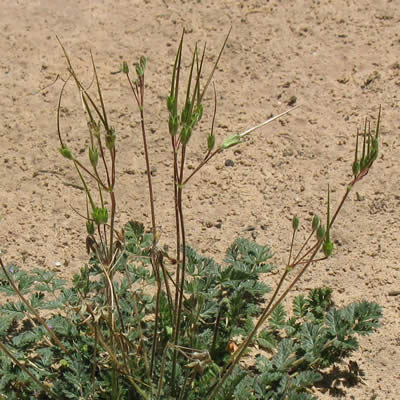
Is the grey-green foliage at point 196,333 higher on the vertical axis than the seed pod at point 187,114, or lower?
lower

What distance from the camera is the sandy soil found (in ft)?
12.2

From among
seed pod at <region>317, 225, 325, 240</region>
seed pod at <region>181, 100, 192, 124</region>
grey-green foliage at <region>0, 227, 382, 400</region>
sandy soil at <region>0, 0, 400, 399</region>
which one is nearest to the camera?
seed pod at <region>181, 100, 192, 124</region>

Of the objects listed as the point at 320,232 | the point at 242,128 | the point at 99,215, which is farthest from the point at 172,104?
the point at 242,128

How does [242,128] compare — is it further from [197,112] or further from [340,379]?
[197,112]

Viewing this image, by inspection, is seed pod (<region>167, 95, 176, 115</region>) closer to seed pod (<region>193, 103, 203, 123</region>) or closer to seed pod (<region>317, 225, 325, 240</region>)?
seed pod (<region>193, 103, 203, 123</region>)

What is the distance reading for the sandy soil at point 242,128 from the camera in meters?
3.73

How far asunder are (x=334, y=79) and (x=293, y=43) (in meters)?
0.45

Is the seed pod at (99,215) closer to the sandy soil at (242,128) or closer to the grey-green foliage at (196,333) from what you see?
the grey-green foliage at (196,333)

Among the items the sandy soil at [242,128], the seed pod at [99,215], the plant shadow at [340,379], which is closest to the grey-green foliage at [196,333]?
the plant shadow at [340,379]

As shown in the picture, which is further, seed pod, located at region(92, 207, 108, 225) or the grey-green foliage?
the grey-green foliage

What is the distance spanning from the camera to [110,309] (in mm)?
2225

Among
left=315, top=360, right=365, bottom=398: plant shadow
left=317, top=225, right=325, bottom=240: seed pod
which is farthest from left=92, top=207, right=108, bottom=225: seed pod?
left=315, top=360, right=365, bottom=398: plant shadow

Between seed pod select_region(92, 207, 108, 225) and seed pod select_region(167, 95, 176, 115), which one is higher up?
seed pod select_region(167, 95, 176, 115)

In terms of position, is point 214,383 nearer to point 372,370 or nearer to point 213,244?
point 372,370
